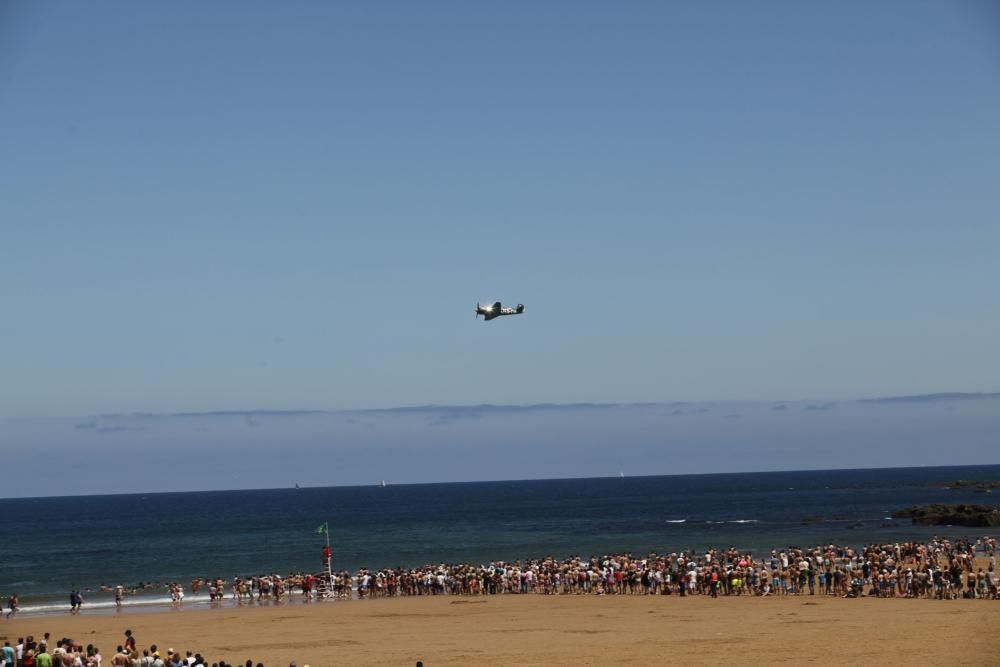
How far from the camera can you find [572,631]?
3006 centimetres

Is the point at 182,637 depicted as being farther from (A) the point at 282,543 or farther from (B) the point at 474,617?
(A) the point at 282,543

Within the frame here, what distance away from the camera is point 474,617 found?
34344 mm

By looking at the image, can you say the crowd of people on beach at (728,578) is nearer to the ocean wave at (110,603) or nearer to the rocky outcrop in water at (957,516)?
the ocean wave at (110,603)

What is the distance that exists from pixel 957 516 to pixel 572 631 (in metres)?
64.2

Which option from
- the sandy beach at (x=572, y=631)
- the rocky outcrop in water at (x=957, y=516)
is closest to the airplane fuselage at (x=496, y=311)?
the sandy beach at (x=572, y=631)

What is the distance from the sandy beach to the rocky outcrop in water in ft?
172

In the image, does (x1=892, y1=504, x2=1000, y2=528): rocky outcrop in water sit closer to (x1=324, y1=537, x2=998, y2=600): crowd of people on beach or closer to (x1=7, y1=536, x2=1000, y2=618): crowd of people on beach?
(x1=7, y1=536, x2=1000, y2=618): crowd of people on beach

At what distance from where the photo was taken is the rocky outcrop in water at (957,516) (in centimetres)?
8106

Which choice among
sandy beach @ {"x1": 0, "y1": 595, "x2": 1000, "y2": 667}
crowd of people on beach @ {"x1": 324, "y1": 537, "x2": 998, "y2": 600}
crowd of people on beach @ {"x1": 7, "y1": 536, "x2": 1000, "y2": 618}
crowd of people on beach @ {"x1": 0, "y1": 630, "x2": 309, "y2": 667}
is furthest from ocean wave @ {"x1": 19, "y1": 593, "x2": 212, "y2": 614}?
crowd of people on beach @ {"x1": 0, "y1": 630, "x2": 309, "y2": 667}

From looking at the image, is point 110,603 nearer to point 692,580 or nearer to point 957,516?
point 692,580

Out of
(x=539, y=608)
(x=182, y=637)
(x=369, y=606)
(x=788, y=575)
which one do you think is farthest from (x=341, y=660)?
(x=788, y=575)

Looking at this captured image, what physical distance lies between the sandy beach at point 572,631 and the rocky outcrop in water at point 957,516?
5254 centimetres

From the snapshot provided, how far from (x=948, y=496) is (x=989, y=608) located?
11157 centimetres

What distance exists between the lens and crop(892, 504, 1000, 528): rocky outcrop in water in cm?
8106
